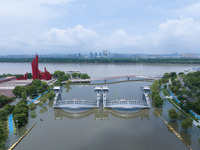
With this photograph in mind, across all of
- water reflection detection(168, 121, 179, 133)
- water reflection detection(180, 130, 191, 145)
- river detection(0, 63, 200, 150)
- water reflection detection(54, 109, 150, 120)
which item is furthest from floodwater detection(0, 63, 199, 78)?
water reflection detection(180, 130, 191, 145)

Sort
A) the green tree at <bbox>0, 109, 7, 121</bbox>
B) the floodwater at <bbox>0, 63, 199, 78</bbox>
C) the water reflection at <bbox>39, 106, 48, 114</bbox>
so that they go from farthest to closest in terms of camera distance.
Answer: the floodwater at <bbox>0, 63, 199, 78</bbox> → the water reflection at <bbox>39, 106, 48, 114</bbox> → the green tree at <bbox>0, 109, 7, 121</bbox>

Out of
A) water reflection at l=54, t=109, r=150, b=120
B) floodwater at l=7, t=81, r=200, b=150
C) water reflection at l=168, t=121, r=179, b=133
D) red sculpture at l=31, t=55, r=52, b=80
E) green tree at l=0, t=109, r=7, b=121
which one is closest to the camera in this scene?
floodwater at l=7, t=81, r=200, b=150

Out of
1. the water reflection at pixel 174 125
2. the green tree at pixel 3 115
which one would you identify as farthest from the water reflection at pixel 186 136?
the green tree at pixel 3 115

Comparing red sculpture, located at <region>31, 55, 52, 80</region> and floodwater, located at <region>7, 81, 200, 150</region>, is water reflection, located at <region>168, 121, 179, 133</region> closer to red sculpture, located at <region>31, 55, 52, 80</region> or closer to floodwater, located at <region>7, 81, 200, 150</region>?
floodwater, located at <region>7, 81, 200, 150</region>

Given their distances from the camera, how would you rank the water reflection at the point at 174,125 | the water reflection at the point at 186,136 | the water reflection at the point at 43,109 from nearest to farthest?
the water reflection at the point at 186,136 → the water reflection at the point at 174,125 → the water reflection at the point at 43,109

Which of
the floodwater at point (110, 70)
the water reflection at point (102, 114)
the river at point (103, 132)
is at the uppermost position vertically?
the floodwater at point (110, 70)

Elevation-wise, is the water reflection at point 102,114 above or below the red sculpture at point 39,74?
below

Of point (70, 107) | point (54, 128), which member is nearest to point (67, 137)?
point (54, 128)

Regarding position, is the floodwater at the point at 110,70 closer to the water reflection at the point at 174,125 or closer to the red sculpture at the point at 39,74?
the red sculpture at the point at 39,74

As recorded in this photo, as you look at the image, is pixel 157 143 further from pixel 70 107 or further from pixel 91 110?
pixel 70 107
